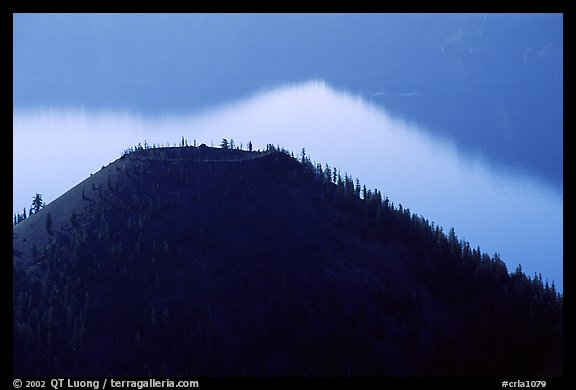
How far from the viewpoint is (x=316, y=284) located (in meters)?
27.2

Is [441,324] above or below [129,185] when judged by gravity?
below

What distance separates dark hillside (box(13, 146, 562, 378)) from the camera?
23375 mm

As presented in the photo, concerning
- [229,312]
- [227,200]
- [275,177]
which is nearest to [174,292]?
[229,312]

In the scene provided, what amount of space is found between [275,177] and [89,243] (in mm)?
10137

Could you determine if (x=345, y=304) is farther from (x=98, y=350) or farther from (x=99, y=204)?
(x=99, y=204)

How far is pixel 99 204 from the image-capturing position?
29094mm

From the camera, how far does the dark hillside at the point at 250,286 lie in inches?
920

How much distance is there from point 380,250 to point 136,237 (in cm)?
1163

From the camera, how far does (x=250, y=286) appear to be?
86.6ft
